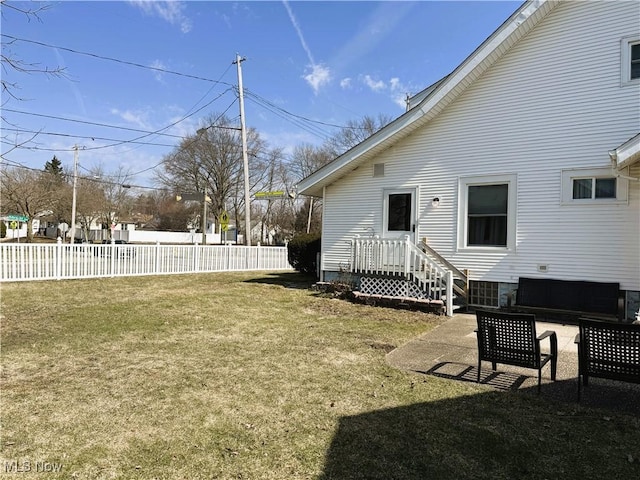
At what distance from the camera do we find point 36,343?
228 inches

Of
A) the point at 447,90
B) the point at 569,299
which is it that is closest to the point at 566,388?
the point at 569,299

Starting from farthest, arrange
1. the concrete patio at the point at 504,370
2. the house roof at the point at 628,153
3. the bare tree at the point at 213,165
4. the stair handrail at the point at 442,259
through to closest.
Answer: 1. the bare tree at the point at 213,165
2. the stair handrail at the point at 442,259
3. the house roof at the point at 628,153
4. the concrete patio at the point at 504,370

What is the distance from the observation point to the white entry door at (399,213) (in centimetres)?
1040

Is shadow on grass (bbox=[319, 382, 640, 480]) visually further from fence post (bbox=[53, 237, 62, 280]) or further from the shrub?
fence post (bbox=[53, 237, 62, 280])

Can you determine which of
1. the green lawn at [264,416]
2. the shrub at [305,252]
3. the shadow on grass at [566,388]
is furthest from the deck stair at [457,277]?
the shrub at [305,252]

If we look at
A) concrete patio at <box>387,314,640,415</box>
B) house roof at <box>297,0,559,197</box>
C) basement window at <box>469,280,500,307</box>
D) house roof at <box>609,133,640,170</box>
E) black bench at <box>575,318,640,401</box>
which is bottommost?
concrete patio at <box>387,314,640,415</box>

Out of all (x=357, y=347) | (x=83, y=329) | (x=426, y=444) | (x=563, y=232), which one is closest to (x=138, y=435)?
(x=426, y=444)

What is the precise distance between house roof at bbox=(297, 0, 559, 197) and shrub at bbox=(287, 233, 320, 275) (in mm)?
4044

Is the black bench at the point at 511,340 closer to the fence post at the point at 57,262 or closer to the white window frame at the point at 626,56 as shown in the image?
the white window frame at the point at 626,56

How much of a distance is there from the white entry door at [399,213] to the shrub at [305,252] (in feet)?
15.1

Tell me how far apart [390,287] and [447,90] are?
15.7ft

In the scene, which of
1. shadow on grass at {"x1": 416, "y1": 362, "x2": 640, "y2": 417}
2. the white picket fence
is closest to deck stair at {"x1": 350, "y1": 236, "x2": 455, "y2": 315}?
shadow on grass at {"x1": 416, "y1": 362, "x2": 640, "y2": 417}

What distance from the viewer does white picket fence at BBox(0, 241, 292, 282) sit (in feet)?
38.4

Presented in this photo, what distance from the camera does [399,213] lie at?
34.9 ft
